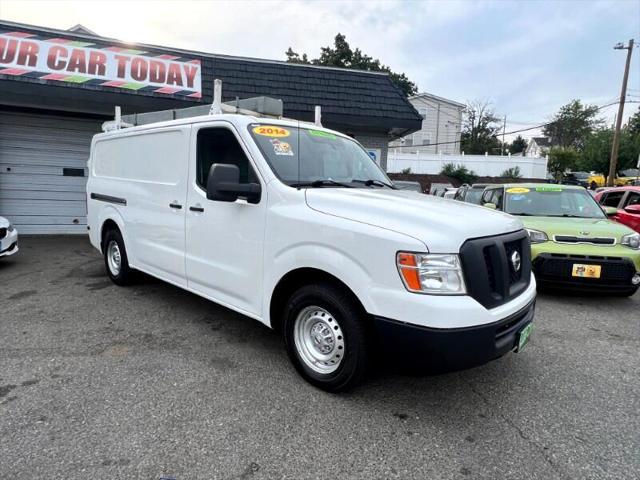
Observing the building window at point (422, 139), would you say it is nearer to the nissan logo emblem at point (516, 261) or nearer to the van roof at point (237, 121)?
the van roof at point (237, 121)

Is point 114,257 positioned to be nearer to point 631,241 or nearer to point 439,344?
point 439,344

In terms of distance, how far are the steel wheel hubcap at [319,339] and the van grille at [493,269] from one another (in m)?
0.93

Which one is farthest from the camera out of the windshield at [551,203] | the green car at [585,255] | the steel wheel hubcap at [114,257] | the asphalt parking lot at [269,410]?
the windshield at [551,203]

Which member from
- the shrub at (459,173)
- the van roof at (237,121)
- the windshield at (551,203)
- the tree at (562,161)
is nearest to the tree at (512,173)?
the shrub at (459,173)

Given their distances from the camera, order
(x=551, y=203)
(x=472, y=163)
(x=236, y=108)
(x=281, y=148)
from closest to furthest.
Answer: (x=281, y=148), (x=236, y=108), (x=551, y=203), (x=472, y=163)

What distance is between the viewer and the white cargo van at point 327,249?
250 cm

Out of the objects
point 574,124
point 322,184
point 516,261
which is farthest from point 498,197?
point 574,124

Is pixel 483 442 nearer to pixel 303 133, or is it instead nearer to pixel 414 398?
pixel 414 398

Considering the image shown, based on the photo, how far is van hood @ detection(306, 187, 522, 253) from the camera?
8.31ft

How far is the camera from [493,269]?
2705 millimetres

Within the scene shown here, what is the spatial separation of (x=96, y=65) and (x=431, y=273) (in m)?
8.75

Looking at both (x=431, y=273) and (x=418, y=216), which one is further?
(x=418, y=216)

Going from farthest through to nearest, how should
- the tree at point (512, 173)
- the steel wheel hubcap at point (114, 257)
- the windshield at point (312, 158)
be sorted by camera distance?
the tree at point (512, 173) < the steel wheel hubcap at point (114, 257) < the windshield at point (312, 158)

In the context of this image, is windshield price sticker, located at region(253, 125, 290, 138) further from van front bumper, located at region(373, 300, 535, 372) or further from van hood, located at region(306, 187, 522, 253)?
van front bumper, located at region(373, 300, 535, 372)
